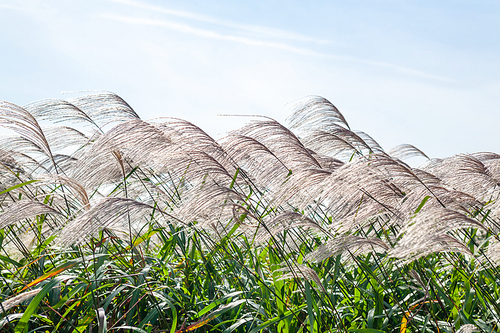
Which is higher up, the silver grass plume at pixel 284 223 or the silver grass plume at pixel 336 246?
the silver grass plume at pixel 284 223

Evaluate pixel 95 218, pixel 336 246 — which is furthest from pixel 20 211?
pixel 336 246

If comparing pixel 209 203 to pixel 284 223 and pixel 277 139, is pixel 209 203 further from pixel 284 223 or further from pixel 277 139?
pixel 277 139

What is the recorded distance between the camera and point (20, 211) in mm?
2322

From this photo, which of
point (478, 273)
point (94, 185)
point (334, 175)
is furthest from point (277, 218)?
point (478, 273)

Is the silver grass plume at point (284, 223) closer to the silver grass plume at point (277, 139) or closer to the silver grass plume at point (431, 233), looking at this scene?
the silver grass plume at point (431, 233)

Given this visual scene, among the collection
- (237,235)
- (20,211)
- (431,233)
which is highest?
(431,233)

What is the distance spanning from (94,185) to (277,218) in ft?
5.40

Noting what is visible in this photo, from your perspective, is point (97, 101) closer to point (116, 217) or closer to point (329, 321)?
point (116, 217)

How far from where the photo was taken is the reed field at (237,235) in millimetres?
2301


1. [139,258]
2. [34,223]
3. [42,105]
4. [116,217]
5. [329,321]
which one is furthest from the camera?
[42,105]

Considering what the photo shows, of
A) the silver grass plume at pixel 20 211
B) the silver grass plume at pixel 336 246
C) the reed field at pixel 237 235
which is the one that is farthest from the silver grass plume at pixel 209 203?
the silver grass plume at pixel 20 211

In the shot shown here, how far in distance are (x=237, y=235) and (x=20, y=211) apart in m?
1.57

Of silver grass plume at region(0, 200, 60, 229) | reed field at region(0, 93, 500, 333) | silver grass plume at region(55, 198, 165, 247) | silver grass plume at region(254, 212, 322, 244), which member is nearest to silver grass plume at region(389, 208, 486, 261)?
reed field at region(0, 93, 500, 333)

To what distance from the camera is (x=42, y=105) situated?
3867mm
